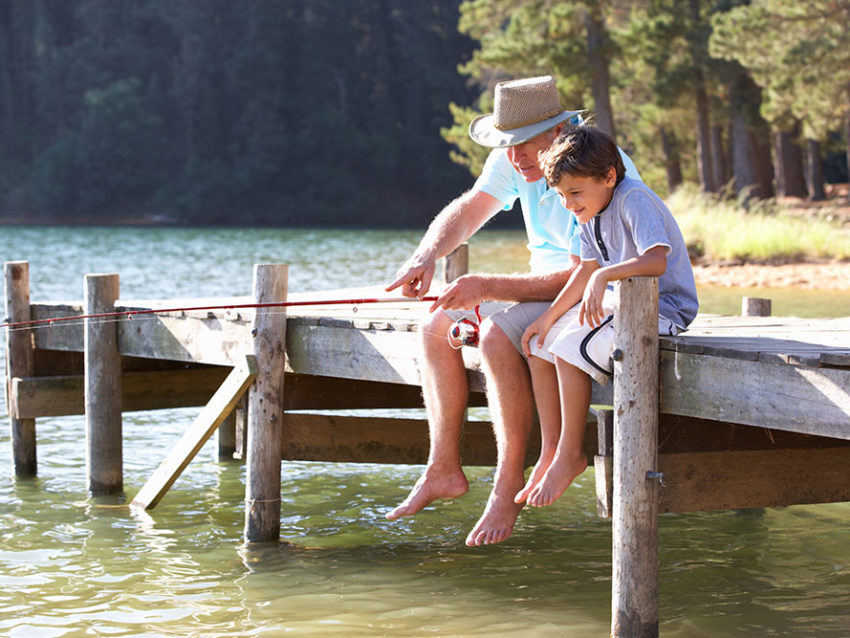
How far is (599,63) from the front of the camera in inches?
1198

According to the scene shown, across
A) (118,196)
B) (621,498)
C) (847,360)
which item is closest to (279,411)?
(621,498)

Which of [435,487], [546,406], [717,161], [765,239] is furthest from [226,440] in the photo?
[717,161]

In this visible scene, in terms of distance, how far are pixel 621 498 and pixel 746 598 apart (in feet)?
4.40

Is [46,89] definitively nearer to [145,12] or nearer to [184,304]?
[145,12]

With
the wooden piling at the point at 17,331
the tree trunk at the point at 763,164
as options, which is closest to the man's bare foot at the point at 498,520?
the wooden piling at the point at 17,331

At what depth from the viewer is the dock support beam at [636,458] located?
4.23 meters

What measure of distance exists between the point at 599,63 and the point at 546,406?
88.1 feet

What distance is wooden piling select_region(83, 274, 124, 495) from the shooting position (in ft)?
22.3

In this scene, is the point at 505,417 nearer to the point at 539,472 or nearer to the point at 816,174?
the point at 539,472

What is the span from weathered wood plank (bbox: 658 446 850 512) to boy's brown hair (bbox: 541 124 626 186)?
1015mm

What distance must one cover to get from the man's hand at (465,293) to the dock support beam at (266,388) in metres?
1.28

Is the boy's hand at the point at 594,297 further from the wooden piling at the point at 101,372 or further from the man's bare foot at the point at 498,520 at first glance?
the wooden piling at the point at 101,372

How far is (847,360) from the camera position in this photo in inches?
153

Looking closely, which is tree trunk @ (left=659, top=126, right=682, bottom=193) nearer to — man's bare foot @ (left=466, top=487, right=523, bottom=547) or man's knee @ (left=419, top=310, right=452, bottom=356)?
man's knee @ (left=419, top=310, right=452, bottom=356)
